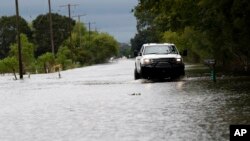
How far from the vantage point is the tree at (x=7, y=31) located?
150250 millimetres

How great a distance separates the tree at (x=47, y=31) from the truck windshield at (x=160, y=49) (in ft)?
384

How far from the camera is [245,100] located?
52.3ft

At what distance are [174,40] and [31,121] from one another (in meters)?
74.0

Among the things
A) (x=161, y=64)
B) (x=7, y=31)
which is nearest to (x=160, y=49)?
(x=161, y=64)

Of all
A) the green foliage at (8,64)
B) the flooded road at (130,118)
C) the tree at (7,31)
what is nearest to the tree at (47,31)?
the tree at (7,31)

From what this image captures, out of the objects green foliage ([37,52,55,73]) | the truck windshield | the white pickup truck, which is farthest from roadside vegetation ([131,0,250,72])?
green foliage ([37,52,55,73])

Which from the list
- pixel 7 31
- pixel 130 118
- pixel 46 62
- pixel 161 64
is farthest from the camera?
pixel 7 31

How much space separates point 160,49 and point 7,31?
411 ft

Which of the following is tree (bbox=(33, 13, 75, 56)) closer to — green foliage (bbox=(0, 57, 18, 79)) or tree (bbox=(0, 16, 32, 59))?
tree (bbox=(0, 16, 32, 59))

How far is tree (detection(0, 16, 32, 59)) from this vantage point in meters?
150

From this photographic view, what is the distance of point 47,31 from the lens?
148875 millimetres

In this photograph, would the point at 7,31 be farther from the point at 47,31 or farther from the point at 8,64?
the point at 8,64

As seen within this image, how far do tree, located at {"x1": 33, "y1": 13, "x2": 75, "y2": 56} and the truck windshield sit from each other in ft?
384

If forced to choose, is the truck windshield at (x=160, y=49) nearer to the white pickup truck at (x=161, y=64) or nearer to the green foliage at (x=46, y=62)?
the white pickup truck at (x=161, y=64)
